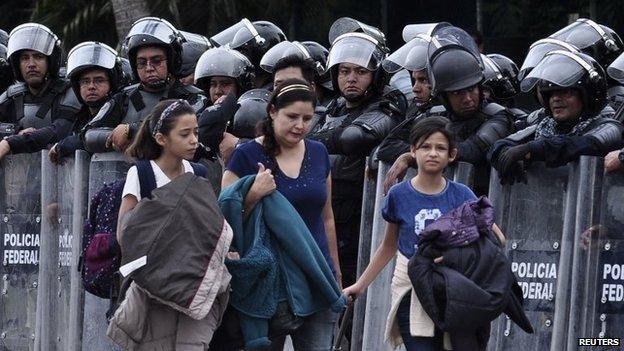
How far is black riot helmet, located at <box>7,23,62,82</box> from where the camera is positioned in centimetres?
1207

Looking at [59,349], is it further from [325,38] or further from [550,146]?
[325,38]

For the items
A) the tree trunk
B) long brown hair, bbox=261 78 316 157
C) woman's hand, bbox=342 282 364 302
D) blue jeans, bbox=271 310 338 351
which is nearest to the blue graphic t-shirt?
woman's hand, bbox=342 282 364 302

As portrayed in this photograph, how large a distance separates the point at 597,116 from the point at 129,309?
8.95 feet

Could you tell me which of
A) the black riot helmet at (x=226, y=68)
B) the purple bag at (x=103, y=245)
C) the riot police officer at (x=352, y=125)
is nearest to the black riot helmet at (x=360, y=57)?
the riot police officer at (x=352, y=125)

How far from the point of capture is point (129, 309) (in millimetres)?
7453

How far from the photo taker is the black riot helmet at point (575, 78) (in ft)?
28.6

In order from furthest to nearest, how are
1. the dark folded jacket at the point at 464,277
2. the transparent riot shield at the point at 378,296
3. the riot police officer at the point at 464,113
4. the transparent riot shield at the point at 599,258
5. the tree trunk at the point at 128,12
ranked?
1. the tree trunk at the point at 128,12
2. the transparent riot shield at the point at 378,296
3. the riot police officer at the point at 464,113
4. the transparent riot shield at the point at 599,258
5. the dark folded jacket at the point at 464,277

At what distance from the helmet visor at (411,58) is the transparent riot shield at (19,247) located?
257cm

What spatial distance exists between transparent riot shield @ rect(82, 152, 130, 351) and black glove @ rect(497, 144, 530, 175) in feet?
8.06

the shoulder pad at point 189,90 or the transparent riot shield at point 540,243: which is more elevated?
the shoulder pad at point 189,90

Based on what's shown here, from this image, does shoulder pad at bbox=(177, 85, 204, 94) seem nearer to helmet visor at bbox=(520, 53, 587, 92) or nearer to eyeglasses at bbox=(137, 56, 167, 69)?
eyeglasses at bbox=(137, 56, 167, 69)

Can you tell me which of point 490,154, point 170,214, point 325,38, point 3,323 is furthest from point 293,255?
point 325,38

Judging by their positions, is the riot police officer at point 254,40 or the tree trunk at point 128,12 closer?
the riot police officer at point 254,40

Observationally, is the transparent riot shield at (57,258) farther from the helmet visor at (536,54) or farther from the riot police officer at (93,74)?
the helmet visor at (536,54)
